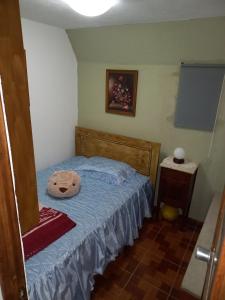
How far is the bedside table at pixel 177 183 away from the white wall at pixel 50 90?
1602mm

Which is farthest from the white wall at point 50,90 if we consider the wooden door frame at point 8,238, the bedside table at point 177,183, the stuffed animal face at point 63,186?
the wooden door frame at point 8,238

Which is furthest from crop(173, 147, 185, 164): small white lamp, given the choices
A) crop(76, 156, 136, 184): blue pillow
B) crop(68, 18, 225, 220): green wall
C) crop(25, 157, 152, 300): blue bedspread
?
crop(76, 156, 136, 184): blue pillow

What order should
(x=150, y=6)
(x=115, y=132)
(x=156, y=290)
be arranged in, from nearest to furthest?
1. (x=150, y=6)
2. (x=156, y=290)
3. (x=115, y=132)

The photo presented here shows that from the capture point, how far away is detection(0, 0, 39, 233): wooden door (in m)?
0.93

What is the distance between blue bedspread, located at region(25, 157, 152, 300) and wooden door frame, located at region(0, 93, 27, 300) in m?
0.70

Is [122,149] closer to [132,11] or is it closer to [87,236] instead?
[87,236]

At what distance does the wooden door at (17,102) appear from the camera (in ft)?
3.04

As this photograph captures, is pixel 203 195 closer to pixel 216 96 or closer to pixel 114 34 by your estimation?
pixel 216 96

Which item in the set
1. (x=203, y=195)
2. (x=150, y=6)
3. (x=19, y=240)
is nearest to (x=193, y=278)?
(x=19, y=240)

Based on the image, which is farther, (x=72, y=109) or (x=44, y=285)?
(x=72, y=109)

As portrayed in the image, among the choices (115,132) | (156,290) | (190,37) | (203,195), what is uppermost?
(190,37)

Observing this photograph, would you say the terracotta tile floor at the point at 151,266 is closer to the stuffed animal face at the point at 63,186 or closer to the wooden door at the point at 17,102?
the stuffed animal face at the point at 63,186

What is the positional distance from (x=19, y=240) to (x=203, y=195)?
2.45m

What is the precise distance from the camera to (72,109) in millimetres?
3324
